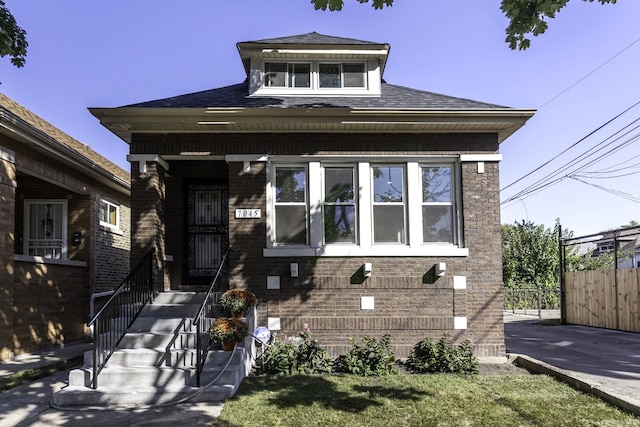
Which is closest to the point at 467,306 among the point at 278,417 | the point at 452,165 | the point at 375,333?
the point at 375,333

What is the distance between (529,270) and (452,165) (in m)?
21.6

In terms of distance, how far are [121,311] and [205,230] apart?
8.49ft

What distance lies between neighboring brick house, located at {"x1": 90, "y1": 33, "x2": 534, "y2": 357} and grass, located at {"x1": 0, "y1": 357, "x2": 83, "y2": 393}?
2.10 metres

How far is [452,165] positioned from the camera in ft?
29.9

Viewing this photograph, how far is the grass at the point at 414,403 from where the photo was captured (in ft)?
18.1

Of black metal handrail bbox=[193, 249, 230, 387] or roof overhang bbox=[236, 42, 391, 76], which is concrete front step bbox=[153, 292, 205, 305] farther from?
roof overhang bbox=[236, 42, 391, 76]

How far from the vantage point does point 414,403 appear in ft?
20.1

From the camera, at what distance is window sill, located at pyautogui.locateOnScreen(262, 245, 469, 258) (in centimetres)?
872

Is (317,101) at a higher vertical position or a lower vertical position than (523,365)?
higher

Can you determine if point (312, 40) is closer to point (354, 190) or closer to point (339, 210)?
point (354, 190)

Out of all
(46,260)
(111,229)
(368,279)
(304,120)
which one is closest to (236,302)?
(368,279)

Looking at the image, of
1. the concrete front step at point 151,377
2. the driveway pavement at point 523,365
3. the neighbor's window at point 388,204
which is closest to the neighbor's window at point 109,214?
the driveway pavement at point 523,365

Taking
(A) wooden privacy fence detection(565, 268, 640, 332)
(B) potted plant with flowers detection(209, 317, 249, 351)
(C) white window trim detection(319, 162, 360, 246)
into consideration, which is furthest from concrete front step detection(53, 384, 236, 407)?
(A) wooden privacy fence detection(565, 268, 640, 332)

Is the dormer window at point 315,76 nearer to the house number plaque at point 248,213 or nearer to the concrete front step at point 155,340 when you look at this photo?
the house number plaque at point 248,213
